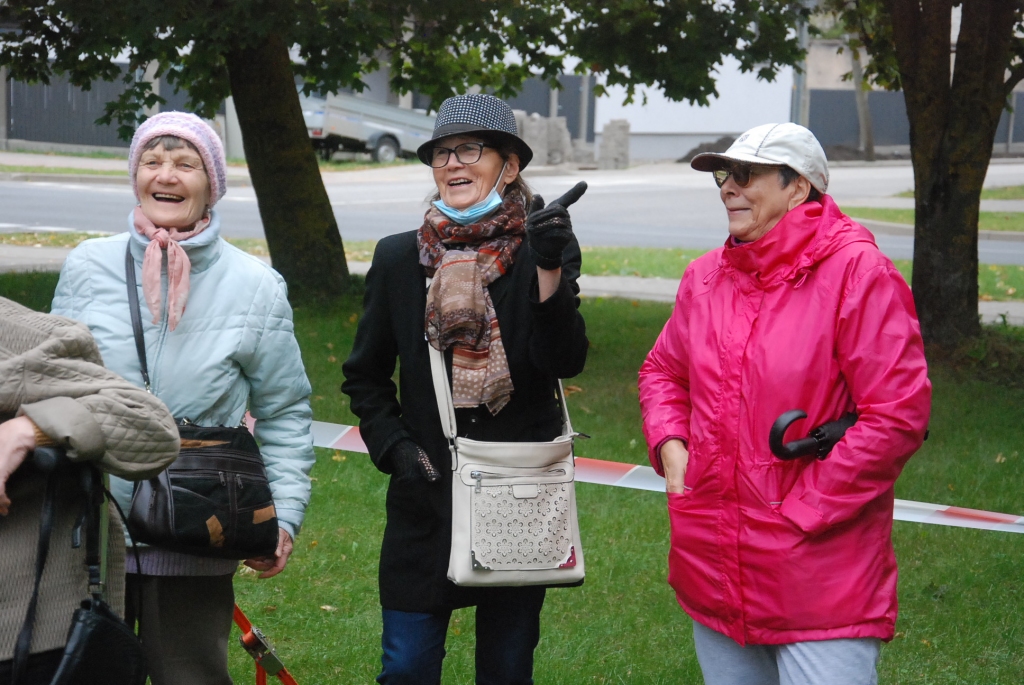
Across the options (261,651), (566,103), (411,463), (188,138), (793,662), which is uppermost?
(566,103)

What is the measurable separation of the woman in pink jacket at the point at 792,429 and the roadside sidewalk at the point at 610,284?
32.7 ft

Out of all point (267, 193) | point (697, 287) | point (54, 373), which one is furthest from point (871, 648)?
point (267, 193)

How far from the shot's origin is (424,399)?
3.43 m

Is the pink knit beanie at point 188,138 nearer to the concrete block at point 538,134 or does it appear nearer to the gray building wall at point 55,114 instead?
the concrete block at point 538,134

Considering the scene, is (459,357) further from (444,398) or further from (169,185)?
(169,185)

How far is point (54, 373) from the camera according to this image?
2.50 meters

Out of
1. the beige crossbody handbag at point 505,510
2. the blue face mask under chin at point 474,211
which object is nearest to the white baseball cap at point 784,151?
the blue face mask under chin at point 474,211

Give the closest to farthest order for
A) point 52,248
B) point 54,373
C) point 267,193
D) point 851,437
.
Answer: point 54,373 → point 851,437 → point 267,193 → point 52,248

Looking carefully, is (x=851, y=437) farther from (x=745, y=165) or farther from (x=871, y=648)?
(x=745, y=165)

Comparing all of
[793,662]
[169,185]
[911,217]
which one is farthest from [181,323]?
[911,217]

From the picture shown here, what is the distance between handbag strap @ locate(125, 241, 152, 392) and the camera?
3.06 meters

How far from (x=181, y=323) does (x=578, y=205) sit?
22511 millimetres

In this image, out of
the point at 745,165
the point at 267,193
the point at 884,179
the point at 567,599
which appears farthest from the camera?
the point at 884,179

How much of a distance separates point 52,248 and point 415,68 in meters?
7.00
